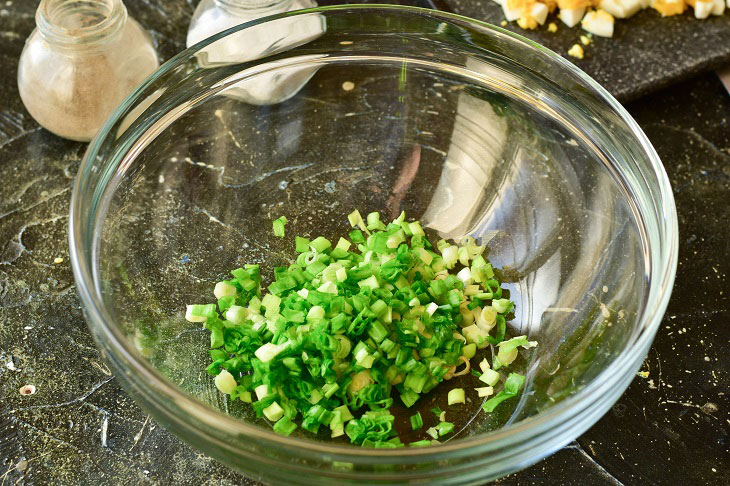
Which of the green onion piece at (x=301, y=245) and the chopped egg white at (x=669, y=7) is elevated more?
the chopped egg white at (x=669, y=7)

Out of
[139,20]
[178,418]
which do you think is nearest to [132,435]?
[178,418]

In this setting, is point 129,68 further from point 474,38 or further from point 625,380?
point 625,380

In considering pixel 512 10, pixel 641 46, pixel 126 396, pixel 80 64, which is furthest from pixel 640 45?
pixel 126 396

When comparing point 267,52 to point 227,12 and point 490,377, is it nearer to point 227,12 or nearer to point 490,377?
point 227,12

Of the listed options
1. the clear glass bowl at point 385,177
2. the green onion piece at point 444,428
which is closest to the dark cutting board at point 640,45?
the clear glass bowl at point 385,177

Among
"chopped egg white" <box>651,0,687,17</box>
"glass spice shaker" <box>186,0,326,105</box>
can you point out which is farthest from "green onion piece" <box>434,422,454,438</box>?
"chopped egg white" <box>651,0,687,17</box>

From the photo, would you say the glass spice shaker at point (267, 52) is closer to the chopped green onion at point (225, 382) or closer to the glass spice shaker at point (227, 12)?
the glass spice shaker at point (227, 12)
